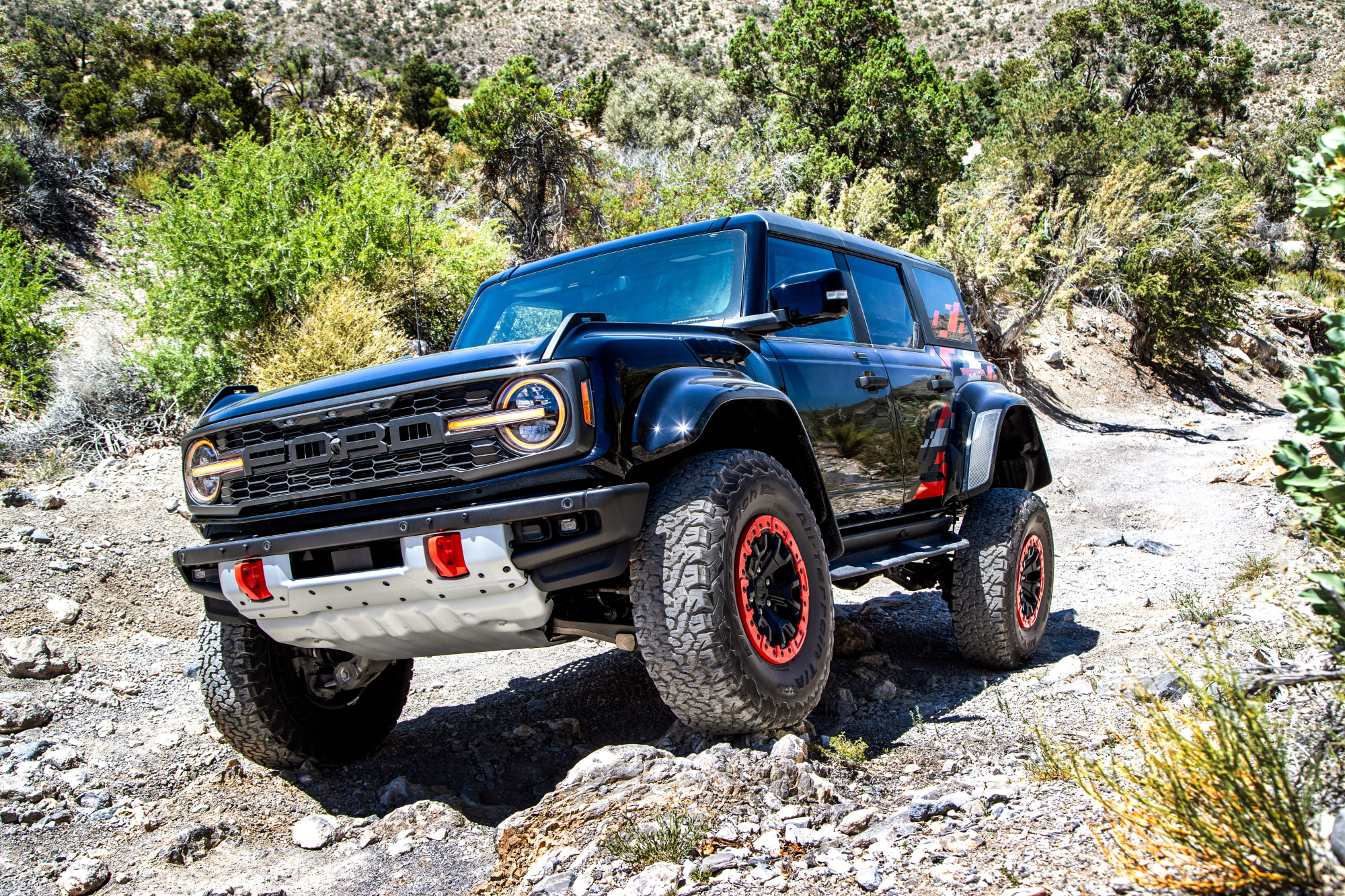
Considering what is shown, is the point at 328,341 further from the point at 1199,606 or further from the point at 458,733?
the point at 1199,606

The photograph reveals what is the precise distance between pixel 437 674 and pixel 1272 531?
278 inches

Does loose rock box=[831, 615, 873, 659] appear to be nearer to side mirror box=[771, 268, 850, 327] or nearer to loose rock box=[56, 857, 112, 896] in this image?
side mirror box=[771, 268, 850, 327]

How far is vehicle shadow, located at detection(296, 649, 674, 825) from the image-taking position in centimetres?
373

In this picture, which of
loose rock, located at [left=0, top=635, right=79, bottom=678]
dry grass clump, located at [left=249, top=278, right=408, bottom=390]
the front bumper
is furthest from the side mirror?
dry grass clump, located at [left=249, top=278, right=408, bottom=390]

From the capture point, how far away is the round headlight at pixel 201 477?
3279 mm

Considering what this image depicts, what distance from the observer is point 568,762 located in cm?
402

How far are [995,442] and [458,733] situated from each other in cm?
328

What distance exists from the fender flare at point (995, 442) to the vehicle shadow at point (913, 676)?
3.16ft

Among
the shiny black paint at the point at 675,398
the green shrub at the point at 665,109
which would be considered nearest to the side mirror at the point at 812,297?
the shiny black paint at the point at 675,398

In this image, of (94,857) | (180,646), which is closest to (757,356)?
(94,857)

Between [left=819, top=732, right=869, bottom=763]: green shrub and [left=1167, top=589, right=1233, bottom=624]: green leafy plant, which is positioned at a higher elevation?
[left=819, top=732, right=869, bottom=763]: green shrub

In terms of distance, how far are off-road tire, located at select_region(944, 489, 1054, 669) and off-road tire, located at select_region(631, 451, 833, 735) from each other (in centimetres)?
199

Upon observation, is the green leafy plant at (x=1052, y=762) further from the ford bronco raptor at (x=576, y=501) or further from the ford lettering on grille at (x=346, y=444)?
the ford lettering on grille at (x=346, y=444)

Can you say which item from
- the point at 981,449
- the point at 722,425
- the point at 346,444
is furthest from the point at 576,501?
the point at 981,449
